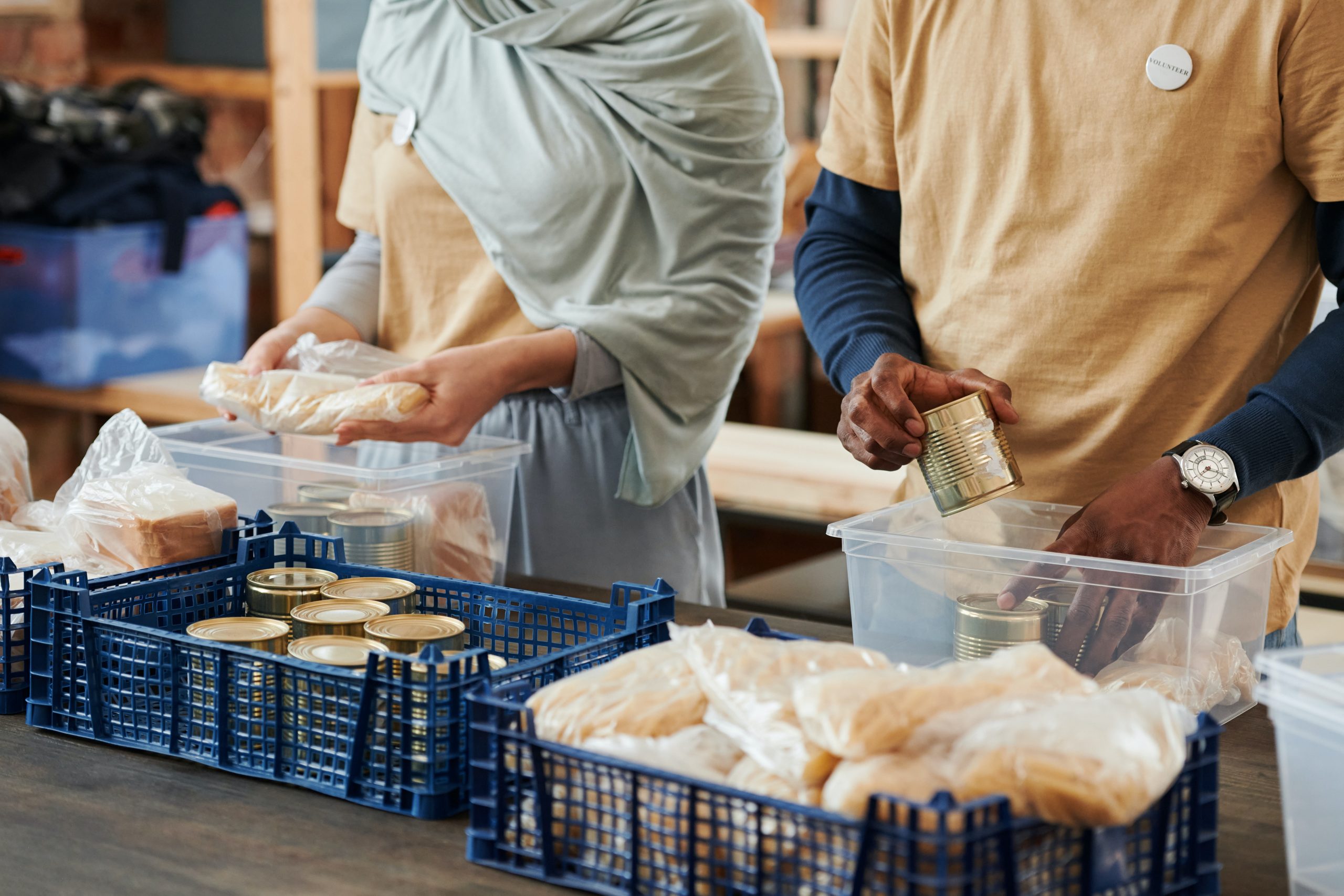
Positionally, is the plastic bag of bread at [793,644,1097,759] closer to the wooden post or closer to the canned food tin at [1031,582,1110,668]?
the canned food tin at [1031,582,1110,668]

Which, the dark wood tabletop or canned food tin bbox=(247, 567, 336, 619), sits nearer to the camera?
the dark wood tabletop

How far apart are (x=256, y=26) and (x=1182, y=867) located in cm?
300

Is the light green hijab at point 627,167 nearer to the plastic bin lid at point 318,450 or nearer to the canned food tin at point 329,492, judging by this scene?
the plastic bin lid at point 318,450

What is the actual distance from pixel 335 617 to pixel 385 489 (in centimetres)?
32

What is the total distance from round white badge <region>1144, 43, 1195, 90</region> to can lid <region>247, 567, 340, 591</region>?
0.80 metres

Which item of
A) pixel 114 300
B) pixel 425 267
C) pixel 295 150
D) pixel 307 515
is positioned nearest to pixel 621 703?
pixel 307 515

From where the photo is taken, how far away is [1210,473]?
1.10 meters

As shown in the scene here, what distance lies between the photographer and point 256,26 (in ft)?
10.6

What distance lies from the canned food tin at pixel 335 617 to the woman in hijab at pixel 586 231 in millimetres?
482

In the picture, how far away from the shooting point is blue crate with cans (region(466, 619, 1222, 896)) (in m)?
0.65

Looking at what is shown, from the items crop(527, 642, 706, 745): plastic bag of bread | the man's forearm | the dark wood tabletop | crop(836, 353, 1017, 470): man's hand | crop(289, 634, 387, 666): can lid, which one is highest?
the man's forearm

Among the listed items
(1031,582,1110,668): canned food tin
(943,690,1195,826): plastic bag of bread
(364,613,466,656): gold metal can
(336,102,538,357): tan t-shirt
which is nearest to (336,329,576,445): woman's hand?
(336,102,538,357): tan t-shirt

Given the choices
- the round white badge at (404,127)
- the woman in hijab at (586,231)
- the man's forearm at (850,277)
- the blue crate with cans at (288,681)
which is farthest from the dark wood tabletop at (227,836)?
the round white badge at (404,127)

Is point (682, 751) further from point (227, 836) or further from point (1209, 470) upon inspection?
point (1209, 470)
